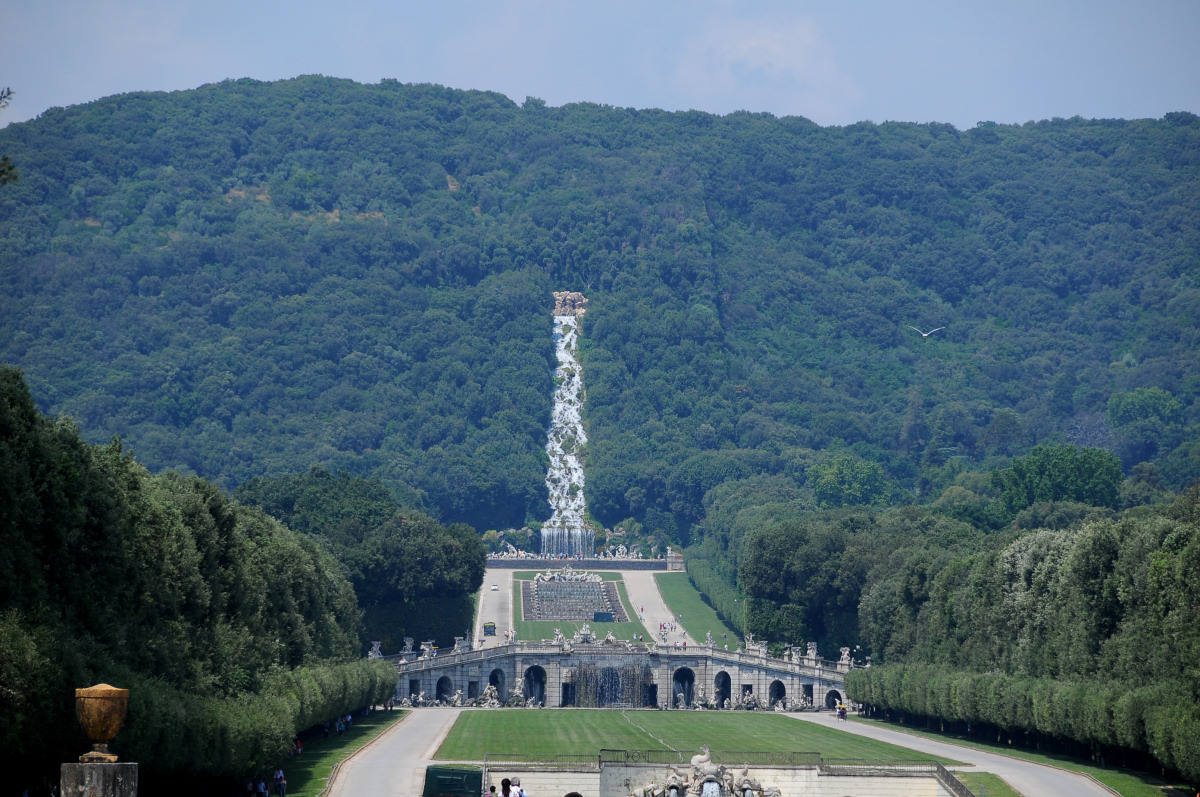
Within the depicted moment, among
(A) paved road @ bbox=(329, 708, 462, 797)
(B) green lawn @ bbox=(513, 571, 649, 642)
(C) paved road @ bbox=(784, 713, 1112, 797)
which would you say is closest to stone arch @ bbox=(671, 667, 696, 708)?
(B) green lawn @ bbox=(513, 571, 649, 642)

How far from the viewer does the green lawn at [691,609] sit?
469 feet

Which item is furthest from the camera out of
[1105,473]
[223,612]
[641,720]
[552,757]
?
[1105,473]

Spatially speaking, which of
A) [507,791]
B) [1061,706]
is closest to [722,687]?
[1061,706]

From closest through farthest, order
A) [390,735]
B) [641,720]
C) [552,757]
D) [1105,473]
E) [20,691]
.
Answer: [20,691], [552,757], [390,735], [641,720], [1105,473]

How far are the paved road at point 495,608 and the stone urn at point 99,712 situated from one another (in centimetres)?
9687

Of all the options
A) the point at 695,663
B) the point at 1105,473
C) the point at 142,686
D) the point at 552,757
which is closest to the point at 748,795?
the point at 552,757

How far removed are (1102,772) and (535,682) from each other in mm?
69233

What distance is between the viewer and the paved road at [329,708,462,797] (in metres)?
59.8

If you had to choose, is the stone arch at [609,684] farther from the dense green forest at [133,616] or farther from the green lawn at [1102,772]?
the dense green forest at [133,616]

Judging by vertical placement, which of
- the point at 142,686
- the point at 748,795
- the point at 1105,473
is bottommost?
the point at 748,795

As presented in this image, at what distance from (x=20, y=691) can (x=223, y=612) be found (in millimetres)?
22734

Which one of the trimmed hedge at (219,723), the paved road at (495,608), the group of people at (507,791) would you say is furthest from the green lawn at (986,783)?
the paved road at (495,608)

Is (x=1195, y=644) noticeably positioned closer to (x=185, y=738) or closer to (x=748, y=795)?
(x=748, y=795)

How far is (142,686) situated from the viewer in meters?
48.6
